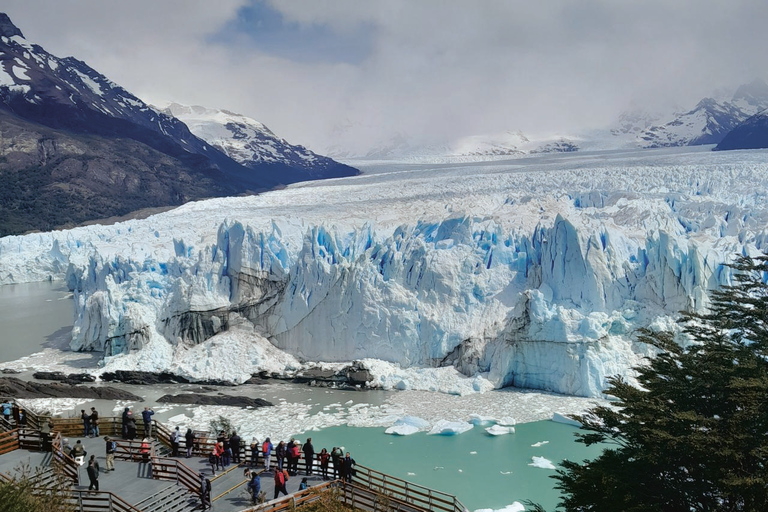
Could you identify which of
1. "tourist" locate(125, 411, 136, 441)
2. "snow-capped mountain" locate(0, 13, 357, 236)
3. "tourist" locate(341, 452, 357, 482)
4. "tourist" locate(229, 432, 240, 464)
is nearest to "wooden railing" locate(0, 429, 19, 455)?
"tourist" locate(125, 411, 136, 441)

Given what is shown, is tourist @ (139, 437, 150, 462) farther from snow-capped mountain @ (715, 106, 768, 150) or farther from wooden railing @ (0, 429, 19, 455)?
snow-capped mountain @ (715, 106, 768, 150)

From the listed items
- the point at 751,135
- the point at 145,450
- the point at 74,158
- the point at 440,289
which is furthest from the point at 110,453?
the point at 751,135

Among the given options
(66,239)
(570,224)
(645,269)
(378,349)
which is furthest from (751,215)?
(66,239)

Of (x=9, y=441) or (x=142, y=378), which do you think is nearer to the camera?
(x=9, y=441)

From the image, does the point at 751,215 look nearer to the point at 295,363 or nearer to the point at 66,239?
the point at 295,363

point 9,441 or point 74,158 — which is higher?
point 74,158

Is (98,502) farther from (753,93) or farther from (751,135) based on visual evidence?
(753,93)
